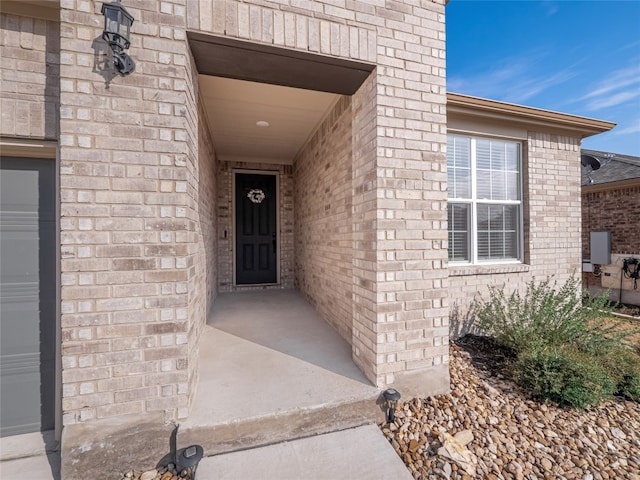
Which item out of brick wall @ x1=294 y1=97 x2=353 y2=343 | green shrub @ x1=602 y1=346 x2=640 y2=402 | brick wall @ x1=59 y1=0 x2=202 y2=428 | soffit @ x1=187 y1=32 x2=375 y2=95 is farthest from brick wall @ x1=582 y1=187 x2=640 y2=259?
brick wall @ x1=59 y1=0 x2=202 y2=428

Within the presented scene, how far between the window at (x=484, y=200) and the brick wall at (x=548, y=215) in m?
0.13

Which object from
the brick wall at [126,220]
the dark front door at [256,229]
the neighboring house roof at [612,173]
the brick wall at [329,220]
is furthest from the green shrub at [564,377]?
the neighboring house roof at [612,173]

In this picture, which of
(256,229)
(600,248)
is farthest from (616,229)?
(256,229)

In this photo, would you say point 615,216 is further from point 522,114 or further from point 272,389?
point 272,389

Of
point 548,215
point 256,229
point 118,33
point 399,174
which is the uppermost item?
point 118,33

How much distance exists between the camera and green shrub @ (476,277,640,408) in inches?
85.4

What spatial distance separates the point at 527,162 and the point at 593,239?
16.9 ft

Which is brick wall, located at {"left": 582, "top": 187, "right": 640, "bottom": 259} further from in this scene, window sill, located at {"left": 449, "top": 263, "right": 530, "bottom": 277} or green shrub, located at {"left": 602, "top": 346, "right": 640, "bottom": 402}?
green shrub, located at {"left": 602, "top": 346, "right": 640, "bottom": 402}

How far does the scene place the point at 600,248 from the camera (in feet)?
22.0

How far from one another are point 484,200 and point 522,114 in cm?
119

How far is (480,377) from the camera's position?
250cm

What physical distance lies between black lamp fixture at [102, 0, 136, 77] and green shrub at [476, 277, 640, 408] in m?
3.73

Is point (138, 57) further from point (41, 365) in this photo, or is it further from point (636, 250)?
point (636, 250)

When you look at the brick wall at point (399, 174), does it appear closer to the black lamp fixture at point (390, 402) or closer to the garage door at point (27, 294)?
the black lamp fixture at point (390, 402)
